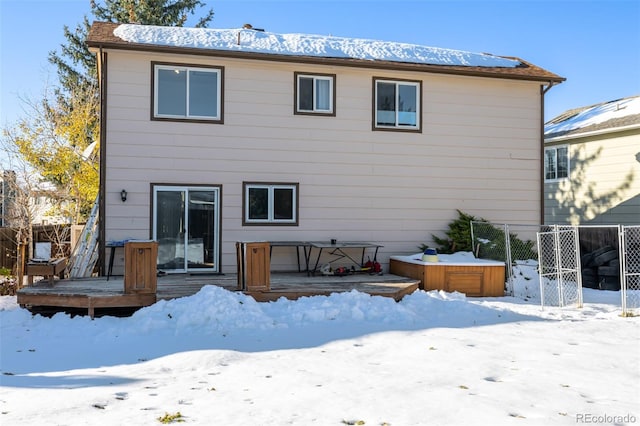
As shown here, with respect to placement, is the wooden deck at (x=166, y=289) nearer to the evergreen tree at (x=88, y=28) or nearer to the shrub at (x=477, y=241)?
the shrub at (x=477, y=241)

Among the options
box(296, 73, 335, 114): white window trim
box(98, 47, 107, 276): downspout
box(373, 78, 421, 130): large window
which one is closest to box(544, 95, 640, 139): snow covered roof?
box(373, 78, 421, 130): large window

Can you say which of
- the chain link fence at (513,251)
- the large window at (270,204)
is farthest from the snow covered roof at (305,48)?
the chain link fence at (513,251)

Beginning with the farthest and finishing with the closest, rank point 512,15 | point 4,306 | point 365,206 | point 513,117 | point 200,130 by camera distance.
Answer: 1. point 512,15
2. point 513,117
3. point 365,206
4. point 200,130
5. point 4,306

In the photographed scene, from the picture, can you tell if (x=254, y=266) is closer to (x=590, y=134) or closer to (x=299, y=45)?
(x=299, y=45)

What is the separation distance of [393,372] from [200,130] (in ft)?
23.1

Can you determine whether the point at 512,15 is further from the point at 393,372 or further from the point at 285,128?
the point at 393,372

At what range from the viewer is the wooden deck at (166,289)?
7848 millimetres

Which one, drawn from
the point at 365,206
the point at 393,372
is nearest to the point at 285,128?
the point at 365,206

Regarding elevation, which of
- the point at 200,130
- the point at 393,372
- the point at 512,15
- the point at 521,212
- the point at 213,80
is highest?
the point at 512,15

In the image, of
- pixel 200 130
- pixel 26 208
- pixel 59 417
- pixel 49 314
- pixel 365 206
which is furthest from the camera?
pixel 26 208

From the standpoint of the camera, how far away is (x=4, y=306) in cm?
879

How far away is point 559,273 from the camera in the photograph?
30.1 feet

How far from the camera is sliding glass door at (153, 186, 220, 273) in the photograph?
10461 millimetres

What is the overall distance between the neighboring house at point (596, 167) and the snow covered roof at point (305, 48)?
4358 millimetres
